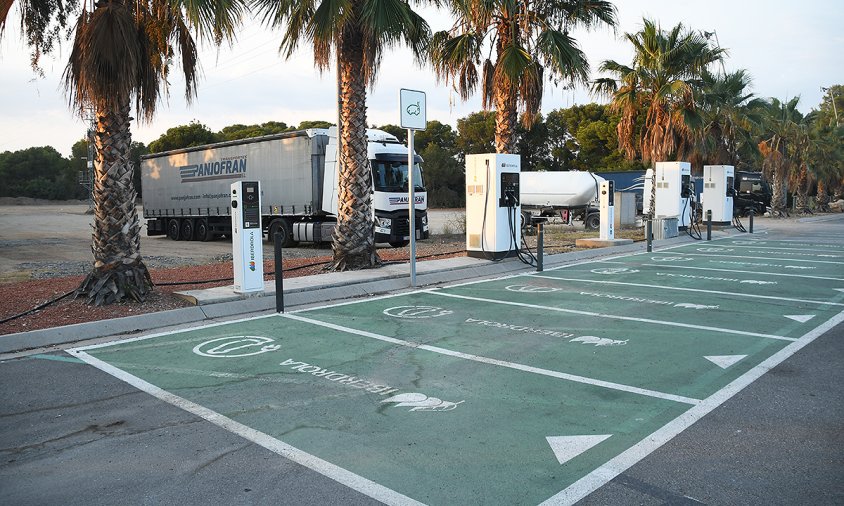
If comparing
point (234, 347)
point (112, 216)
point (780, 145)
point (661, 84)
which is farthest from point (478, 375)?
point (780, 145)

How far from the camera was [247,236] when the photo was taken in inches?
392

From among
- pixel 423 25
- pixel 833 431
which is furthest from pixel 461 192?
pixel 833 431

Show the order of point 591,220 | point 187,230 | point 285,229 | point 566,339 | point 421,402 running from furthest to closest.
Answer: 1. point 591,220
2. point 187,230
3. point 285,229
4. point 566,339
5. point 421,402

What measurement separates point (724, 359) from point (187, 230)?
78.1 ft

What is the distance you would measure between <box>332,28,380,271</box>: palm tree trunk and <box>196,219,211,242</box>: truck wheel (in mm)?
14115

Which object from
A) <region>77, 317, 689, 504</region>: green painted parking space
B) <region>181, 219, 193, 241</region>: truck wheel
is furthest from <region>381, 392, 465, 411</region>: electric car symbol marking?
<region>181, 219, 193, 241</region>: truck wheel

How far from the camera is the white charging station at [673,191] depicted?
23344 mm

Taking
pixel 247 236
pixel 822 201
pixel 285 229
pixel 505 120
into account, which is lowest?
pixel 285 229

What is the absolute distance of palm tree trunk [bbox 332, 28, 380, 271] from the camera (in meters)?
12.7

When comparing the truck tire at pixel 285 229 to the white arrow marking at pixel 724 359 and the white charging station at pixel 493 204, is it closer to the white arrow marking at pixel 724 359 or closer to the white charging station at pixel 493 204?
the white charging station at pixel 493 204

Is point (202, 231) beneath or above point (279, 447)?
above

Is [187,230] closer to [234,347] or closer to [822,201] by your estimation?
[234,347]

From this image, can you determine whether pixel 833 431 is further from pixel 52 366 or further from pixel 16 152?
pixel 16 152

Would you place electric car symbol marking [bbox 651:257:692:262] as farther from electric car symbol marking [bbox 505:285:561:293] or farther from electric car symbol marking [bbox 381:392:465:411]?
electric car symbol marking [bbox 381:392:465:411]
